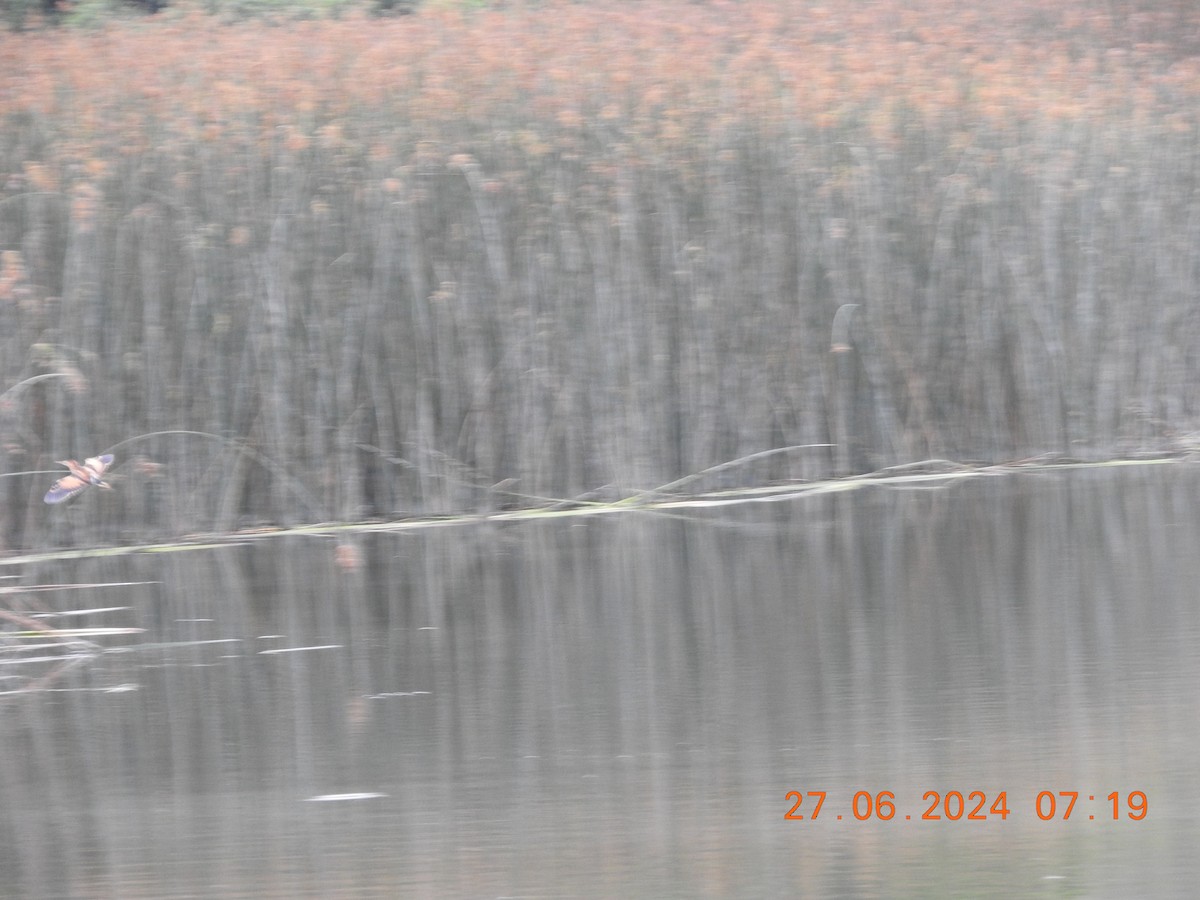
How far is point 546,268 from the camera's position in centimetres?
475

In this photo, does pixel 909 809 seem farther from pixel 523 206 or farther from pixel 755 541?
pixel 523 206

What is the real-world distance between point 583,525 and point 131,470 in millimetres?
1299

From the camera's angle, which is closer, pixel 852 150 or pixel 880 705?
pixel 880 705

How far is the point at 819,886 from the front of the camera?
5.48 ft

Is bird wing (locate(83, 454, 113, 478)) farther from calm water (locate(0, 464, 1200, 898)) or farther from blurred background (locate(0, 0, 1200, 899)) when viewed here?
calm water (locate(0, 464, 1200, 898))

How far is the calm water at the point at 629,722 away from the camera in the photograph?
177 cm

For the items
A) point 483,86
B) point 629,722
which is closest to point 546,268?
point 483,86

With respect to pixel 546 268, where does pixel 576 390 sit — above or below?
below

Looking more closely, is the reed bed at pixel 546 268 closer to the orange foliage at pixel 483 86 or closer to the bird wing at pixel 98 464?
the orange foliage at pixel 483 86

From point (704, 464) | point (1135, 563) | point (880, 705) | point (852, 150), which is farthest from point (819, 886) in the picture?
point (852, 150)
